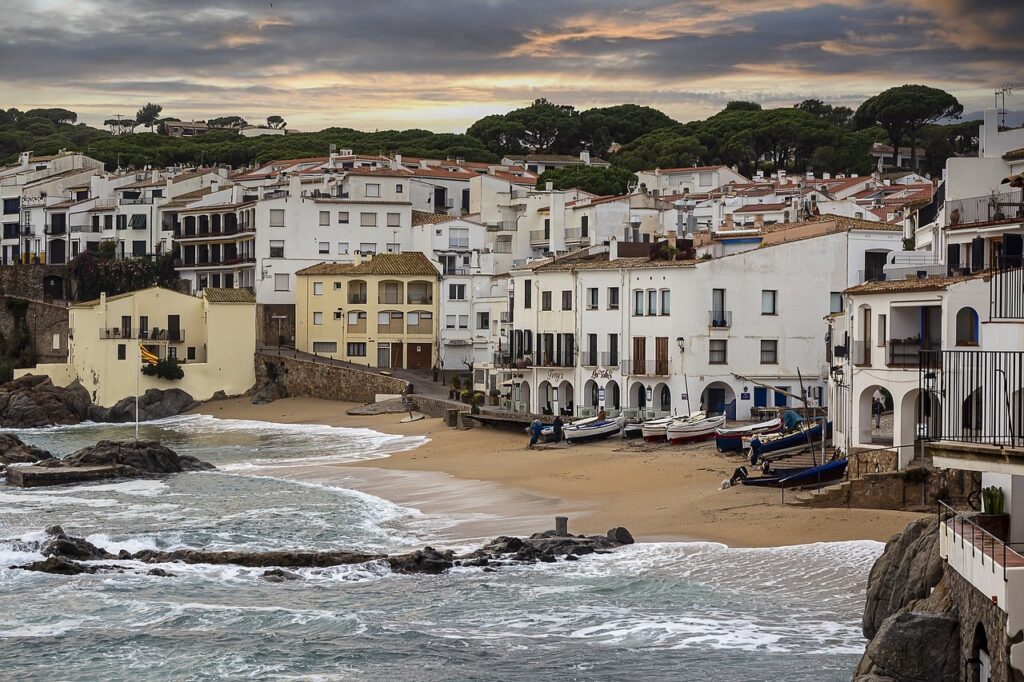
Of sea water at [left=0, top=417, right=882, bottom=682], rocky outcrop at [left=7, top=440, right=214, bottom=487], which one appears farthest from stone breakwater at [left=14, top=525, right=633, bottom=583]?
rocky outcrop at [left=7, top=440, right=214, bottom=487]

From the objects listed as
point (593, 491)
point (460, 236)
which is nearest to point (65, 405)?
point (460, 236)

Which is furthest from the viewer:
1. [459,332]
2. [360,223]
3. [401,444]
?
[360,223]

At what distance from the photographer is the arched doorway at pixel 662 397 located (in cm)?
5600

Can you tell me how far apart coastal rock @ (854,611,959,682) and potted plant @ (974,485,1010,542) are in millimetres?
1188

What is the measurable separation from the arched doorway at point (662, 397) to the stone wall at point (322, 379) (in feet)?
62.7

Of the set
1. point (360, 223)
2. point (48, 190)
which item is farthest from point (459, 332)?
point (48, 190)

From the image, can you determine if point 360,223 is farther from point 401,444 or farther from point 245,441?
point 401,444

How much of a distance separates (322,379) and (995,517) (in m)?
61.3

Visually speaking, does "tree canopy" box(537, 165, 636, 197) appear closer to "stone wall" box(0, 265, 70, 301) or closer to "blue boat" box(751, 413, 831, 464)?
"stone wall" box(0, 265, 70, 301)

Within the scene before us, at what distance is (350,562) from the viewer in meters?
31.9

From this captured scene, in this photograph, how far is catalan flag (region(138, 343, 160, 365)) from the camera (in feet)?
238

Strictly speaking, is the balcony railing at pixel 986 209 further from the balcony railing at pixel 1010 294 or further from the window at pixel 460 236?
the window at pixel 460 236

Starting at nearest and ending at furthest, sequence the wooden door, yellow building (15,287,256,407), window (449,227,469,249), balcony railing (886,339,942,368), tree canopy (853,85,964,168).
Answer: balcony railing (886,339,942,368), the wooden door, yellow building (15,287,256,407), window (449,227,469,249), tree canopy (853,85,964,168)

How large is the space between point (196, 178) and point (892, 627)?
92316 millimetres
